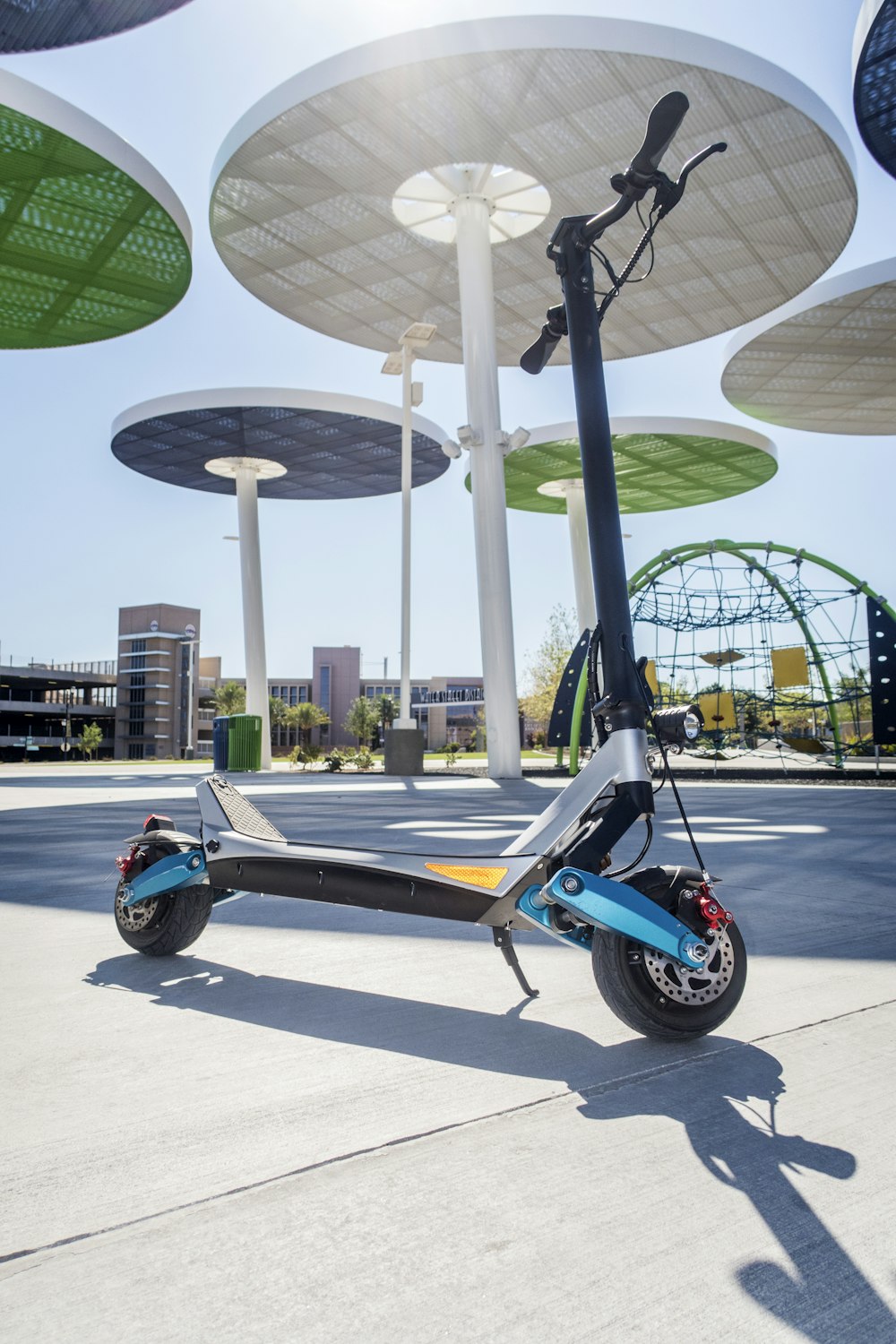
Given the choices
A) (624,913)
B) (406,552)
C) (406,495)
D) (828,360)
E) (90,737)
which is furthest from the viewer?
(90,737)

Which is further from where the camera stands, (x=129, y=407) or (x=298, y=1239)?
(x=129, y=407)

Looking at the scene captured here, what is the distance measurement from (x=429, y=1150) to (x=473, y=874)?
1.02 meters

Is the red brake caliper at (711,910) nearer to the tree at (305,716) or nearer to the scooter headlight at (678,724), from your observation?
the scooter headlight at (678,724)

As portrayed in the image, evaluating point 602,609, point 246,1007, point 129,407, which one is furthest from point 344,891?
point 129,407

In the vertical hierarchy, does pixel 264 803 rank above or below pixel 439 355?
below

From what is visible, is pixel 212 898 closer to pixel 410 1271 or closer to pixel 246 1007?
pixel 246 1007

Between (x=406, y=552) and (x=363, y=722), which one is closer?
(x=406, y=552)

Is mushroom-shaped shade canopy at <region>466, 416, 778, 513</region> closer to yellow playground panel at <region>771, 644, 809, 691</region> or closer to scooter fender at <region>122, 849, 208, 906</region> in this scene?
yellow playground panel at <region>771, 644, 809, 691</region>

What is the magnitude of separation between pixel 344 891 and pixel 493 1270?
169cm

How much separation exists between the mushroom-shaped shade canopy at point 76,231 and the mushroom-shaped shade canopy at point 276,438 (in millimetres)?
2870

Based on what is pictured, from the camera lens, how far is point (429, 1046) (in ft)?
9.12

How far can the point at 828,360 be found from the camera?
27547 millimetres

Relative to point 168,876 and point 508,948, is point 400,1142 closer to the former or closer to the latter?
point 508,948

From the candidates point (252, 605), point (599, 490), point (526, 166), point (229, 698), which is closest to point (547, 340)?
point (599, 490)
